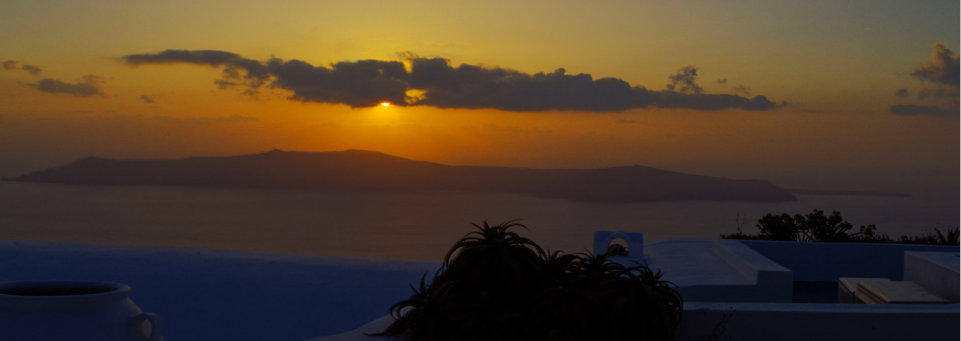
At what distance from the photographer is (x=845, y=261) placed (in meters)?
11.9

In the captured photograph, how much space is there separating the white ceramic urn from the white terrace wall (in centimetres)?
1007

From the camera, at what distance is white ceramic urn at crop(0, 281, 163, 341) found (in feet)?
12.0

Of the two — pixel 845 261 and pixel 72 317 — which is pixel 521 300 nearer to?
pixel 72 317

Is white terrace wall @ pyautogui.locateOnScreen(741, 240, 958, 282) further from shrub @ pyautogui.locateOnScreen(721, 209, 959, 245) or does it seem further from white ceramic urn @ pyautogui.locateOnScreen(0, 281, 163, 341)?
white ceramic urn @ pyautogui.locateOnScreen(0, 281, 163, 341)

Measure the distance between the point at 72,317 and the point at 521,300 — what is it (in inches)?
84.8

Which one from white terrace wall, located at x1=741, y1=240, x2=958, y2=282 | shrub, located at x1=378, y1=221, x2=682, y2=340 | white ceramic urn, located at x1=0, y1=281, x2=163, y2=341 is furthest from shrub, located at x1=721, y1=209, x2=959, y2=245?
white ceramic urn, located at x1=0, y1=281, x2=163, y2=341

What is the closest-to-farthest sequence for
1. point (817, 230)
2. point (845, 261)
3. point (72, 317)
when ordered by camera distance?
point (72, 317) < point (845, 261) < point (817, 230)

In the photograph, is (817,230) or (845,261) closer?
(845,261)

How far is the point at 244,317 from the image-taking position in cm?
1098

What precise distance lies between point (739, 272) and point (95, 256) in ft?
32.9

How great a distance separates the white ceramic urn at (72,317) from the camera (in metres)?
3.66

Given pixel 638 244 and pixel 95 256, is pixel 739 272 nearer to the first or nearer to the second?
pixel 638 244

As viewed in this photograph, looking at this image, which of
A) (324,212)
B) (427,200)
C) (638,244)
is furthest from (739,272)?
(324,212)

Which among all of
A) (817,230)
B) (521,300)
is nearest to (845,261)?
(817,230)
